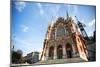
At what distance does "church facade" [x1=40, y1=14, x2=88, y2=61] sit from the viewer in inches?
101

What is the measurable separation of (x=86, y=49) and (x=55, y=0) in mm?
815

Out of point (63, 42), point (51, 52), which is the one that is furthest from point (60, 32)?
point (51, 52)

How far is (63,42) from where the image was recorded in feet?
8.61

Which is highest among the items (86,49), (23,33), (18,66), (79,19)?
(79,19)

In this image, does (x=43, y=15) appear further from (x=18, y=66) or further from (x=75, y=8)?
(x=18, y=66)

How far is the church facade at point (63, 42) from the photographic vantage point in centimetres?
257

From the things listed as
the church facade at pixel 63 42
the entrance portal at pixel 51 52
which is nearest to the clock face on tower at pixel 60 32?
the church facade at pixel 63 42

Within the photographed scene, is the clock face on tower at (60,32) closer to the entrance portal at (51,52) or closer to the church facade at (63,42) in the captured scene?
the church facade at (63,42)

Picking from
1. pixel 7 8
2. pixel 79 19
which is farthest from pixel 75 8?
pixel 7 8

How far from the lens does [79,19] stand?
2.73 meters

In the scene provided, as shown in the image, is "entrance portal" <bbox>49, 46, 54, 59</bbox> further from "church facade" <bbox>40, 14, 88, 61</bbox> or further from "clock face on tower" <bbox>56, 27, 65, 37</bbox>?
"clock face on tower" <bbox>56, 27, 65, 37</bbox>

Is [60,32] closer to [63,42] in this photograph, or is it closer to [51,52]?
[63,42]

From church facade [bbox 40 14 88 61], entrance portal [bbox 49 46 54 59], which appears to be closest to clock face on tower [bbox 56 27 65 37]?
church facade [bbox 40 14 88 61]

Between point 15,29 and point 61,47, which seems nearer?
point 15,29
